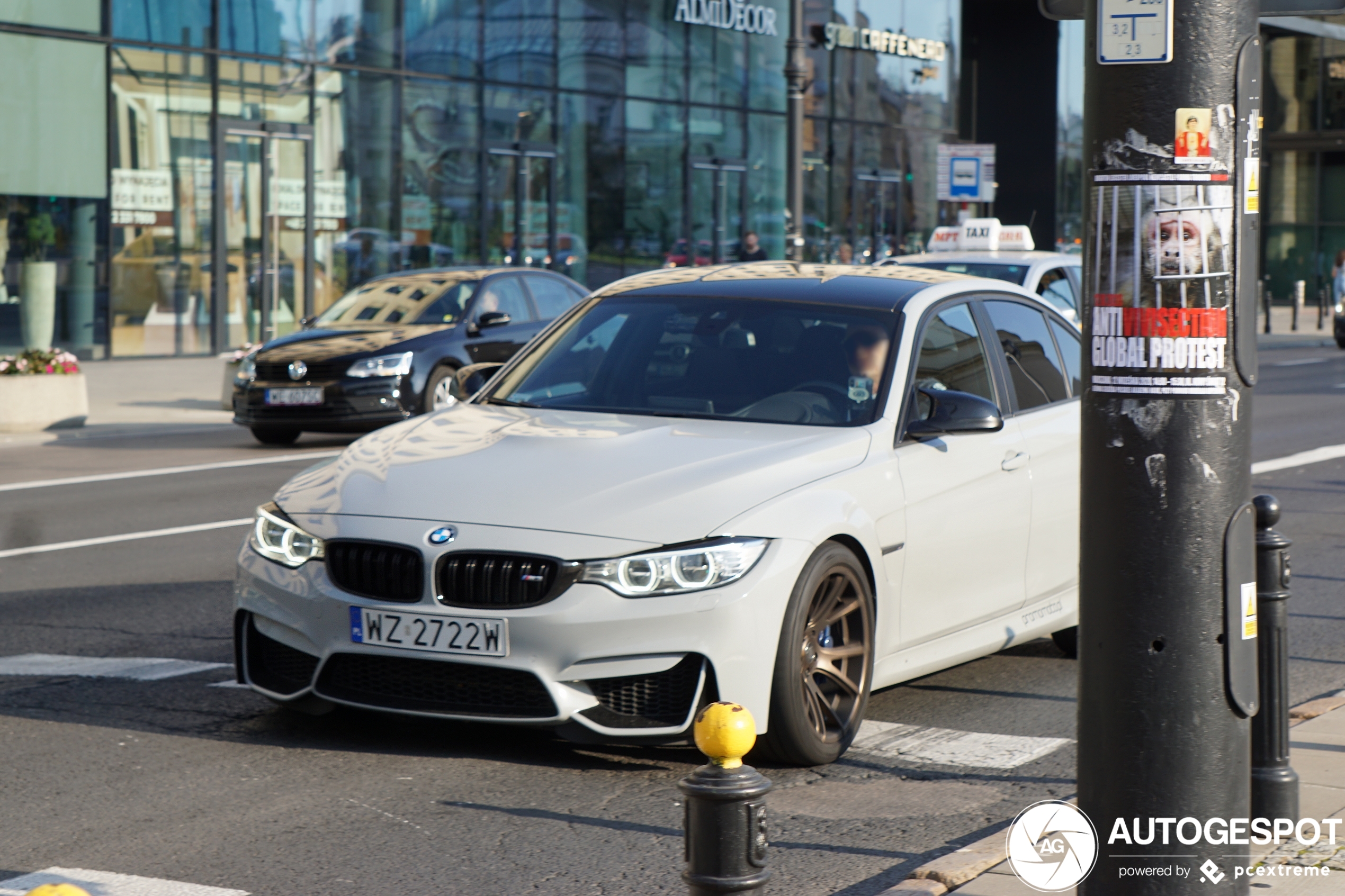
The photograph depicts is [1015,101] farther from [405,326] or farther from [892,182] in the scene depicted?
[405,326]

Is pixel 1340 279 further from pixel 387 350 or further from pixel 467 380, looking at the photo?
pixel 467 380

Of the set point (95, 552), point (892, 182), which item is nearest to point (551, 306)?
point (95, 552)

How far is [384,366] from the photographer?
16391 millimetres

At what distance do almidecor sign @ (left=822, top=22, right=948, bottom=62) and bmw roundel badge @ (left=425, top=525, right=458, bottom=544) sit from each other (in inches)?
1434

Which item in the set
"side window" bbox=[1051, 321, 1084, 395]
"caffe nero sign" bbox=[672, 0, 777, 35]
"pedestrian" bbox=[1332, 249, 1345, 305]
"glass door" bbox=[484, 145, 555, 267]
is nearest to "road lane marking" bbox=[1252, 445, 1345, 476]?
"side window" bbox=[1051, 321, 1084, 395]

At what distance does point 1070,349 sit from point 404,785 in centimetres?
371

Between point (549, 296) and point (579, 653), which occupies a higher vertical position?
point (549, 296)

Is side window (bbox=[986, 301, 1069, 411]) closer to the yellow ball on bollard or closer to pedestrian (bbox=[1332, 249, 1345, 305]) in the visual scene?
the yellow ball on bollard

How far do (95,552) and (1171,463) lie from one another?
797 cm

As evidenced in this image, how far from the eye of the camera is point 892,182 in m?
43.0

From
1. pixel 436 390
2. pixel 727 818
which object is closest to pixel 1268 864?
pixel 727 818

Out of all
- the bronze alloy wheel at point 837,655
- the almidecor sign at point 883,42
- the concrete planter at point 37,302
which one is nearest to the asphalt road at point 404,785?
the bronze alloy wheel at point 837,655

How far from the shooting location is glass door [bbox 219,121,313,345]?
27.1 m

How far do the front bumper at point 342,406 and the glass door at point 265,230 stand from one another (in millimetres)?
11305
